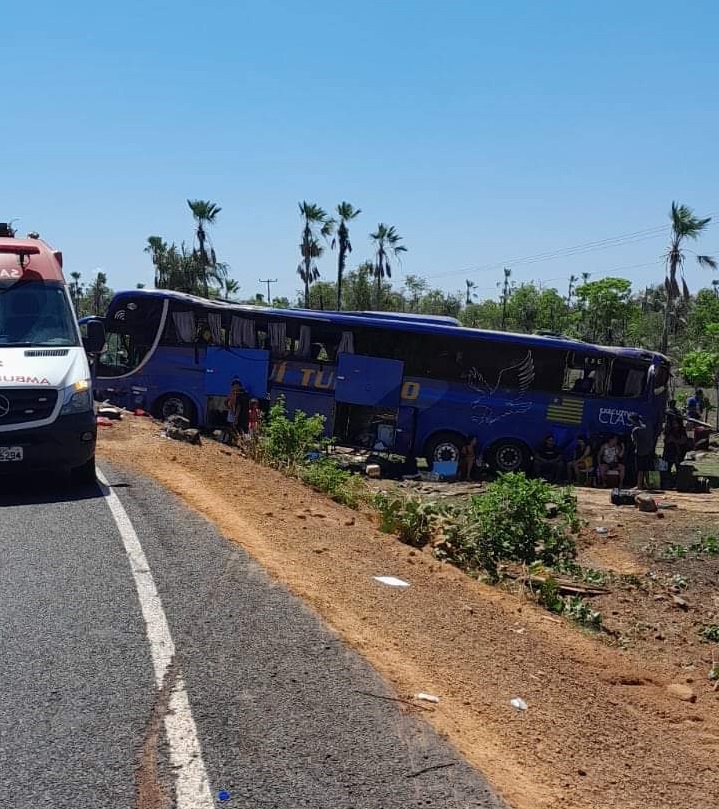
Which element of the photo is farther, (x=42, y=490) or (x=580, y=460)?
(x=580, y=460)

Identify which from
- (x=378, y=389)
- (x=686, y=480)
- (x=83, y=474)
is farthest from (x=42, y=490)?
(x=686, y=480)

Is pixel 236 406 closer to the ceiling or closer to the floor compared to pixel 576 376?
closer to the floor

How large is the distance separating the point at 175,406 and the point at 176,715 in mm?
16439

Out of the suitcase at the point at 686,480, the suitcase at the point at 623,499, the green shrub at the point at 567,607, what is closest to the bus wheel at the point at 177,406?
the suitcase at the point at 623,499

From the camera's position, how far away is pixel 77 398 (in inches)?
332

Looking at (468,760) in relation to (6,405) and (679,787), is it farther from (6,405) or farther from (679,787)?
(6,405)

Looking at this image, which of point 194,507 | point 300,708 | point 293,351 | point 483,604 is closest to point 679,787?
point 300,708

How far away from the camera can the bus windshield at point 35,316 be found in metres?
8.87

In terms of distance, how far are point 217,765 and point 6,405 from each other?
5.82m

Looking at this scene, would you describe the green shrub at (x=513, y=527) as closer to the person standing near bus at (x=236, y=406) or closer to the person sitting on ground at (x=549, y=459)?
the person sitting on ground at (x=549, y=459)

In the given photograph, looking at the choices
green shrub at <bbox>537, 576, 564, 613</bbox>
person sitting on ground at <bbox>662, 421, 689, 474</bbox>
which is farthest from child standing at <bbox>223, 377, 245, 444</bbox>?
green shrub at <bbox>537, 576, 564, 613</bbox>

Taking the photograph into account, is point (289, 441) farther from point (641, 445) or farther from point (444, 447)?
point (641, 445)

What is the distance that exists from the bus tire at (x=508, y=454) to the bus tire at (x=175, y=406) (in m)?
6.82

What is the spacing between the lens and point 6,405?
810cm
